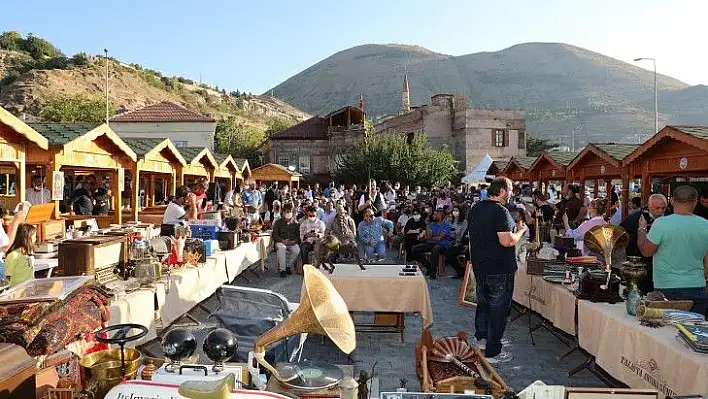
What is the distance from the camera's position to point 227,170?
2417 cm

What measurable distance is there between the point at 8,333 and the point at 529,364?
4.93 meters

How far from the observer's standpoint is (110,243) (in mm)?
5828

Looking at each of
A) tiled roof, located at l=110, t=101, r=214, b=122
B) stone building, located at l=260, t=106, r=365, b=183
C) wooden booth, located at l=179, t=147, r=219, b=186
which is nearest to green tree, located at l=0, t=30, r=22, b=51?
tiled roof, located at l=110, t=101, r=214, b=122

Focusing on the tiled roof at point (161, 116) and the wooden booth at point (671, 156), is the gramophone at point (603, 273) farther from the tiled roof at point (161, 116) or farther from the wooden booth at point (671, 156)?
the tiled roof at point (161, 116)

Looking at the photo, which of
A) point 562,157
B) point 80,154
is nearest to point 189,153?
point 80,154

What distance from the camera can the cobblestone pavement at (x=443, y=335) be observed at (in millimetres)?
5535

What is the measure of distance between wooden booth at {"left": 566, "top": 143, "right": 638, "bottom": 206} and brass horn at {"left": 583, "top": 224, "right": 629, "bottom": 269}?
7.96m

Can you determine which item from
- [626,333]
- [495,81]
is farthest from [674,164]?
[495,81]

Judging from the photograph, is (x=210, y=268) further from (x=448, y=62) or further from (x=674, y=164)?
(x=448, y=62)

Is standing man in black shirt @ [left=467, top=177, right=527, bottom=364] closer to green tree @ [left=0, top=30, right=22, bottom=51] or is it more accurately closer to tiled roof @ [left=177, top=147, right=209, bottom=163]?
tiled roof @ [left=177, top=147, right=209, bottom=163]

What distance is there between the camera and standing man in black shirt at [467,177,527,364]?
5.57 metres

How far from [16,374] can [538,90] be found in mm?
175535

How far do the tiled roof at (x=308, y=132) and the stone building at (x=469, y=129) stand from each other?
27.2ft

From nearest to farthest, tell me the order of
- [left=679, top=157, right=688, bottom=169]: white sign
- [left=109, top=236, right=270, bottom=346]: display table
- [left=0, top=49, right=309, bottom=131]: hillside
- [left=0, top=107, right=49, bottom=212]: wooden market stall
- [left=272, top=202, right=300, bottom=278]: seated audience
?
[left=109, top=236, right=270, bottom=346]: display table
[left=0, top=107, right=49, bottom=212]: wooden market stall
[left=679, top=157, right=688, bottom=169]: white sign
[left=272, top=202, right=300, bottom=278]: seated audience
[left=0, top=49, right=309, bottom=131]: hillside
